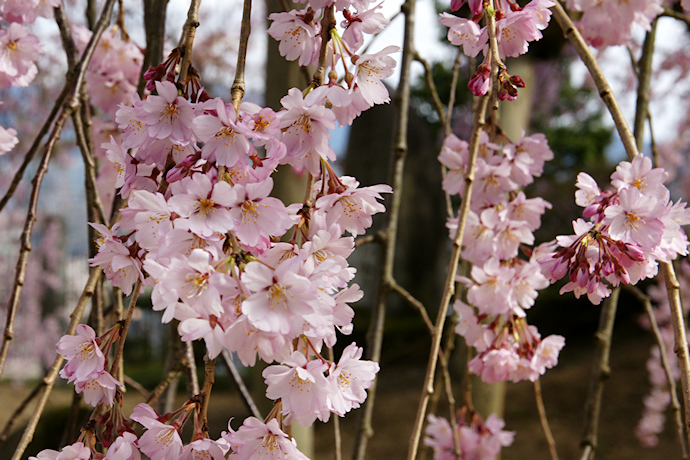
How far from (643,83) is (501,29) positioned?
90 cm

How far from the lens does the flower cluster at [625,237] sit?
0.70 meters

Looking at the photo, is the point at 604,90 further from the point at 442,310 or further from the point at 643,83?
the point at 643,83

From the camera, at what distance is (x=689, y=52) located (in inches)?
187

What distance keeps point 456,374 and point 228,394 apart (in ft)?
10.1

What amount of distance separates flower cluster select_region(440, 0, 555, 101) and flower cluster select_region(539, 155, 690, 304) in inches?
7.6

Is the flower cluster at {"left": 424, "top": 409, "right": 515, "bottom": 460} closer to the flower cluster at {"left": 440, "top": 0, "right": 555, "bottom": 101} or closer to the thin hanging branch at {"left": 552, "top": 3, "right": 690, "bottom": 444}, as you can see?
the thin hanging branch at {"left": 552, "top": 3, "right": 690, "bottom": 444}

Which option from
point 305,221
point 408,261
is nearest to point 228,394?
point 408,261

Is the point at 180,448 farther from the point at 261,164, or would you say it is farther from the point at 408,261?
the point at 408,261

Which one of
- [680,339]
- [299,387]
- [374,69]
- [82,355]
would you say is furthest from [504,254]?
[82,355]

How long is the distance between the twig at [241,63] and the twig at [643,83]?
3.60 feet

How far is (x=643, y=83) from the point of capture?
151 centimetres

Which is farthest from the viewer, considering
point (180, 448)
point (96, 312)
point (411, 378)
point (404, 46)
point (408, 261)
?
point (408, 261)

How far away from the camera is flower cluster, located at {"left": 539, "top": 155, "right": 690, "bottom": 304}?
70 cm

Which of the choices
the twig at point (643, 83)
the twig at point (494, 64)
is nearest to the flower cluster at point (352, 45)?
the twig at point (494, 64)
